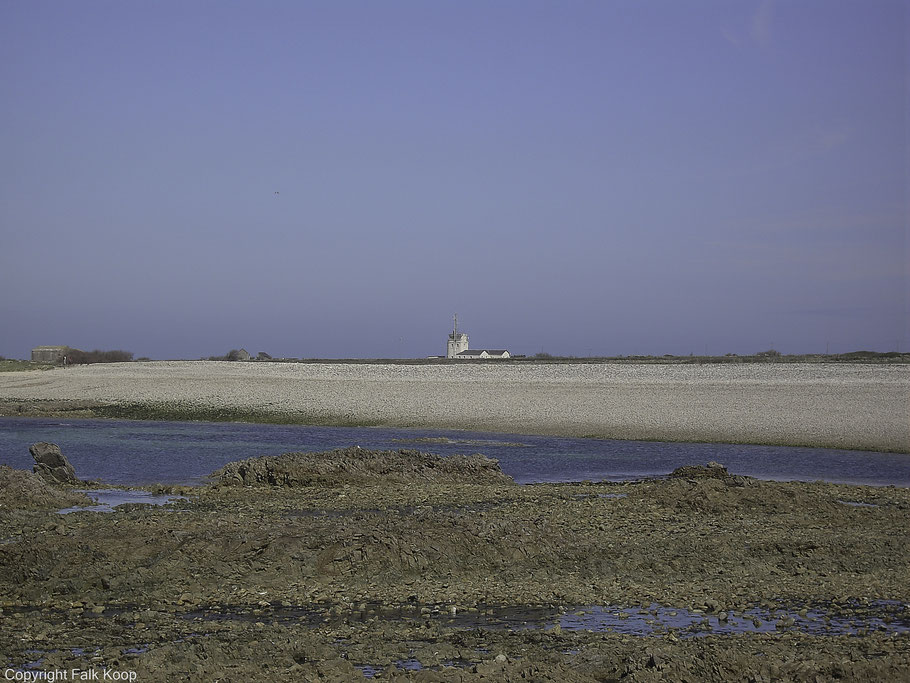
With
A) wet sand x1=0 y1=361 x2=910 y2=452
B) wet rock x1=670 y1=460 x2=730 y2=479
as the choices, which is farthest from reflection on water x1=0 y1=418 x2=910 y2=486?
wet sand x1=0 y1=361 x2=910 y2=452

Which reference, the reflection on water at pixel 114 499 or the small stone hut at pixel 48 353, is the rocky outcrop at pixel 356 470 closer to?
the reflection on water at pixel 114 499

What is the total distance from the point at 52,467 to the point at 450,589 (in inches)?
441

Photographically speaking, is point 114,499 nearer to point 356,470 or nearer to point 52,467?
point 52,467

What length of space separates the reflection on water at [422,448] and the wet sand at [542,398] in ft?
7.61

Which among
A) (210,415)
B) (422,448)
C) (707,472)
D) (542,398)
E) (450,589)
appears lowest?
(422,448)

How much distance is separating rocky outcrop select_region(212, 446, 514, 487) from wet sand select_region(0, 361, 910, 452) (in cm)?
1165

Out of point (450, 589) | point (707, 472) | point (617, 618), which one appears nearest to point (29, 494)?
point (450, 589)

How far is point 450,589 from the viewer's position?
952cm

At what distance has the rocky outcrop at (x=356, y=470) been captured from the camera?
704 inches

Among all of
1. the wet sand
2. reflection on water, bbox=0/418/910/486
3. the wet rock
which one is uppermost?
the wet sand

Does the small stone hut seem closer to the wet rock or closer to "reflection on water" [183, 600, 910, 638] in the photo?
the wet rock

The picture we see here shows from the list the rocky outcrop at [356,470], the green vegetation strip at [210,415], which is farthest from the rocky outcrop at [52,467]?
the green vegetation strip at [210,415]

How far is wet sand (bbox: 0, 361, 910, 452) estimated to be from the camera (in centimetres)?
3036

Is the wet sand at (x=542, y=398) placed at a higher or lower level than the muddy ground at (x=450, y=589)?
higher
